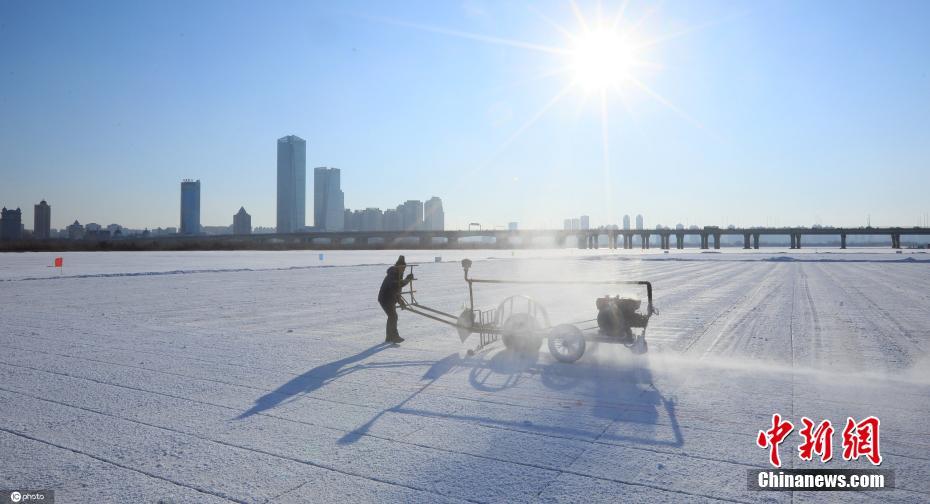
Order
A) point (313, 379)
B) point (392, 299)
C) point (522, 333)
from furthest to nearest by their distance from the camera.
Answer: point (392, 299) < point (522, 333) < point (313, 379)

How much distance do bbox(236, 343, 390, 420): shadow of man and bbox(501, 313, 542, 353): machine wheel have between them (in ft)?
8.30

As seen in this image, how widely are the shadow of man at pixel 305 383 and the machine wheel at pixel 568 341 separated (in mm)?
3297

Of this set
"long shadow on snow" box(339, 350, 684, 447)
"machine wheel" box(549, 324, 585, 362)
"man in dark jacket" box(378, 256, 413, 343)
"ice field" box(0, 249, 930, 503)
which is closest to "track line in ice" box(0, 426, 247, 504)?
"ice field" box(0, 249, 930, 503)

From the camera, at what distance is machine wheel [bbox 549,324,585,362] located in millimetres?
9227

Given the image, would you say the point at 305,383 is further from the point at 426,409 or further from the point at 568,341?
the point at 568,341

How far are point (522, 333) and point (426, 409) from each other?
11.7 feet

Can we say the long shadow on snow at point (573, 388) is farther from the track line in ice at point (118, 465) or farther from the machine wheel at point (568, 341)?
the track line in ice at point (118, 465)

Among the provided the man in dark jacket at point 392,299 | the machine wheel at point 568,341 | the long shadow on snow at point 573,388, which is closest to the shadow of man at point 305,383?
the man in dark jacket at point 392,299

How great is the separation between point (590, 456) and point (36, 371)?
8579 millimetres

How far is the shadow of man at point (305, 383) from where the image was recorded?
6.95m

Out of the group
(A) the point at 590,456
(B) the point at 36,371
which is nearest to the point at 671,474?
(A) the point at 590,456

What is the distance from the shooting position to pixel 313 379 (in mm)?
8273

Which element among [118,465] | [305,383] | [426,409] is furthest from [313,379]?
[118,465]

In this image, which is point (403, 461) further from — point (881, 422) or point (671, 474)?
point (881, 422)
